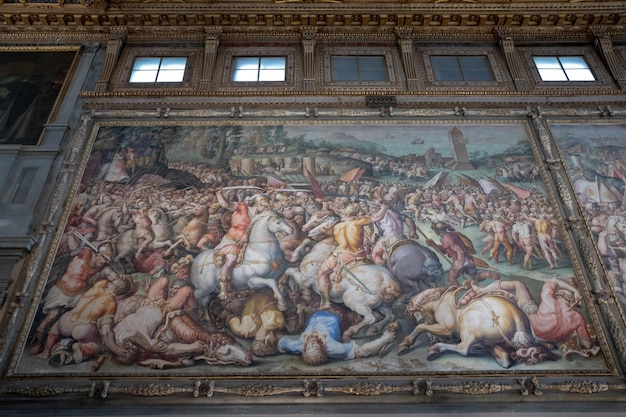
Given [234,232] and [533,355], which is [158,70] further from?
[533,355]

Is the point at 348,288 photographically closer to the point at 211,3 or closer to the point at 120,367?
the point at 120,367

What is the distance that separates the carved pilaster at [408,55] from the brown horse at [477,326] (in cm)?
441

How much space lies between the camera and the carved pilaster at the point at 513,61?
33.9 feet

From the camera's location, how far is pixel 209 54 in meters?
10.7

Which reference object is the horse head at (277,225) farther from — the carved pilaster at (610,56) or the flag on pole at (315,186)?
the carved pilaster at (610,56)

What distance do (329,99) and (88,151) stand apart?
166 inches

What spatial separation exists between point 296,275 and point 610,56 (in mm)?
7721

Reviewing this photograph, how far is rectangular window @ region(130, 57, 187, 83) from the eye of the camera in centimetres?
1050

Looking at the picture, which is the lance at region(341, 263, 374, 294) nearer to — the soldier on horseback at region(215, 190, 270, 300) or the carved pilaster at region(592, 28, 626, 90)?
the soldier on horseback at region(215, 190, 270, 300)

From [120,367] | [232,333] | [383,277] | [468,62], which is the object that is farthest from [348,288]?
[468,62]

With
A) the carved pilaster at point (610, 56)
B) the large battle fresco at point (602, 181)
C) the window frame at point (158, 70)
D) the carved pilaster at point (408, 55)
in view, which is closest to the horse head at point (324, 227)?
the carved pilaster at point (408, 55)

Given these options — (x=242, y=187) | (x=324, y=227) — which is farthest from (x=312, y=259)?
(x=242, y=187)

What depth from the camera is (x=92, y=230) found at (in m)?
8.23

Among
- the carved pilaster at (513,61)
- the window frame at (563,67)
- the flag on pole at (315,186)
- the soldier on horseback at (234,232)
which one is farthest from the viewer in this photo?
the window frame at (563,67)
